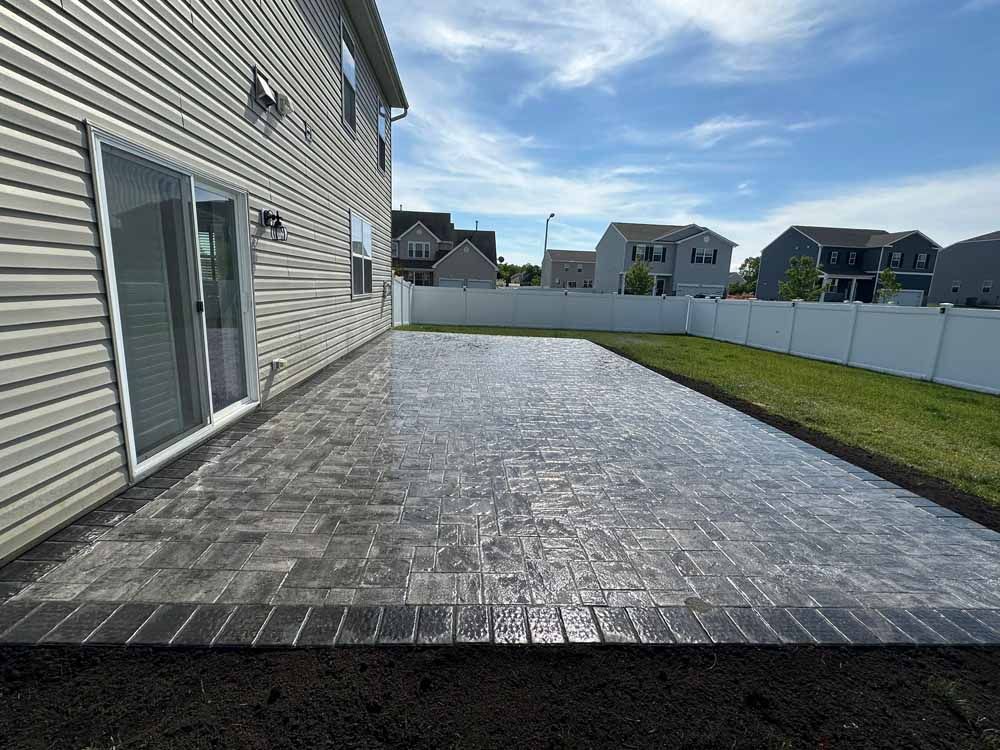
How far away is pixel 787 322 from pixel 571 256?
34.9 m

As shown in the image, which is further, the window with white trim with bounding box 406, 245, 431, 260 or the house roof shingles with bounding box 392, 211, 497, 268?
the house roof shingles with bounding box 392, 211, 497, 268

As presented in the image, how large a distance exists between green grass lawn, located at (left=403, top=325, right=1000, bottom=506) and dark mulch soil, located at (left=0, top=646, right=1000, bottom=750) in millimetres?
2848

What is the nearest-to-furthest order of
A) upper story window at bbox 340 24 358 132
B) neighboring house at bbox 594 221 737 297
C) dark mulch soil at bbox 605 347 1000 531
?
dark mulch soil at bbox 605 347 1000 531
upper story window at bbox 340 24 358 132
neighboring house at bbox 594 221 737 297

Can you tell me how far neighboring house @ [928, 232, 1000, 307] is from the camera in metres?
31.2

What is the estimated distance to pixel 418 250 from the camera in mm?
32906

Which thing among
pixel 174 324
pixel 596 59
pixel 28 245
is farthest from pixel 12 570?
pixel 596 59

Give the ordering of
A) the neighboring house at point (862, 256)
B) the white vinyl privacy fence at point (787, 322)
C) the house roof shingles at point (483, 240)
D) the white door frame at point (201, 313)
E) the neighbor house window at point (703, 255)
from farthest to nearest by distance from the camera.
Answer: the house roof shingles at point (483, 240)
the neighboring house at point (862, 256)
the neighbor house window at point (703, 255)
the white vinyl privacy fence at point (787, 322)
the white door frame at point (201, 313)

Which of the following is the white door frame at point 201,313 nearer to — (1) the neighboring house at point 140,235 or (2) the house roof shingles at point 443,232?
(1) the neighboring house at point 140,235

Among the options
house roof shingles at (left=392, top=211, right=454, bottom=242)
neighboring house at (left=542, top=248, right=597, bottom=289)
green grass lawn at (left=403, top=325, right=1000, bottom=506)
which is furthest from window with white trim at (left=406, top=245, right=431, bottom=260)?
green grass lawn at (left=403, top=325, right=1000, bottom=506)

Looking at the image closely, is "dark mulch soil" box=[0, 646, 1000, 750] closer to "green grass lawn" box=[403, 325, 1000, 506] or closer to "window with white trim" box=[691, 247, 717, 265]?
"green grass lawn" box=[403, 325, 1000, 506]

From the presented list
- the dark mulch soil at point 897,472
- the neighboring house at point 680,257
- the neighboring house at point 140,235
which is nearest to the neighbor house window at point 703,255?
the neighboring house at point 680,257

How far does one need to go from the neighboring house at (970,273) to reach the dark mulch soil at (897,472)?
3989 centimetres

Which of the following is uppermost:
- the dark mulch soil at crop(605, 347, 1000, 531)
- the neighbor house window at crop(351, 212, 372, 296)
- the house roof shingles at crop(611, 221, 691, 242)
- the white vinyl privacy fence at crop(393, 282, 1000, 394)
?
the house roof shingles at crop(611, 221, 691, 242)

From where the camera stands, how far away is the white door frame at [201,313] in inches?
102
